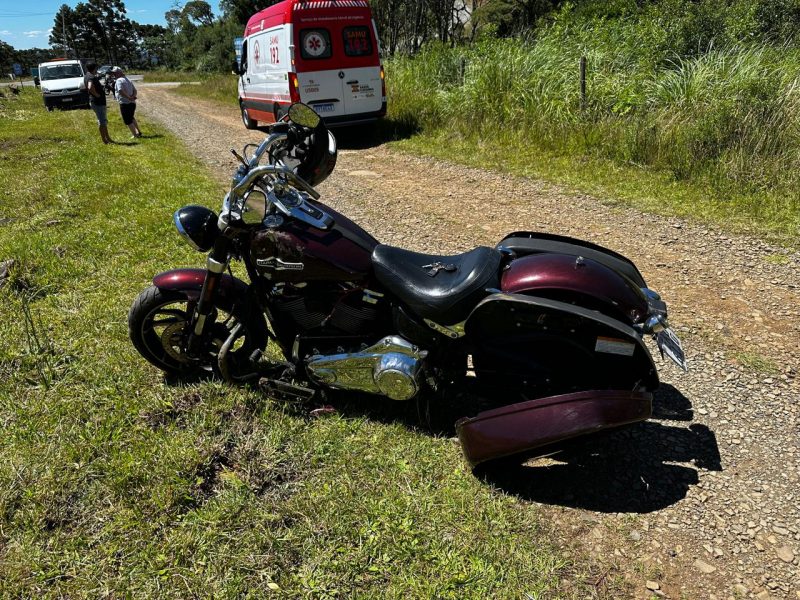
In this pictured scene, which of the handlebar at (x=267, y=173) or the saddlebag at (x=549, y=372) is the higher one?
the handlebar at (x=267, y=173)

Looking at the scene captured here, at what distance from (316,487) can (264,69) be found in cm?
1169

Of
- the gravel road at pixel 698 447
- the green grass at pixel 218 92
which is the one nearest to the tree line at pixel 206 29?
the green grass at pixel 218 92

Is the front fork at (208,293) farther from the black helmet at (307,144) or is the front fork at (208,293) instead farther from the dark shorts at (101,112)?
the dark shorts at (101,112)

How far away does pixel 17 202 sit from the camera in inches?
309

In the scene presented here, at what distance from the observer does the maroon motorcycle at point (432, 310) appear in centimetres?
251

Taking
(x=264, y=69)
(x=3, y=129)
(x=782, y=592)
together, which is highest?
(x=264, y=69)

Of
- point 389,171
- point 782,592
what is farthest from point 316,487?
point 389,171

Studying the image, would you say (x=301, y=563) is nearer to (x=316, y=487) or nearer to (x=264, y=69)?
(x=316, y=487)

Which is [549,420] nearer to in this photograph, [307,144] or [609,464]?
[609,464]

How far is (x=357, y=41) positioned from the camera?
36.7 feet

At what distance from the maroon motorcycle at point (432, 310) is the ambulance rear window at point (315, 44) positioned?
350 inches

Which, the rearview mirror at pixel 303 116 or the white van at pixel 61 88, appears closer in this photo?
the rearview mirror at pixel 303 116

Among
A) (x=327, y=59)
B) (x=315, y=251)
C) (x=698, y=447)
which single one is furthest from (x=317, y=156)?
(x=327, y=59)

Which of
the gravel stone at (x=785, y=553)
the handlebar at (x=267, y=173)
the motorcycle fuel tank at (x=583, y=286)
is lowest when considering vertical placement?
the gravel stone at (x=785, y=553)
